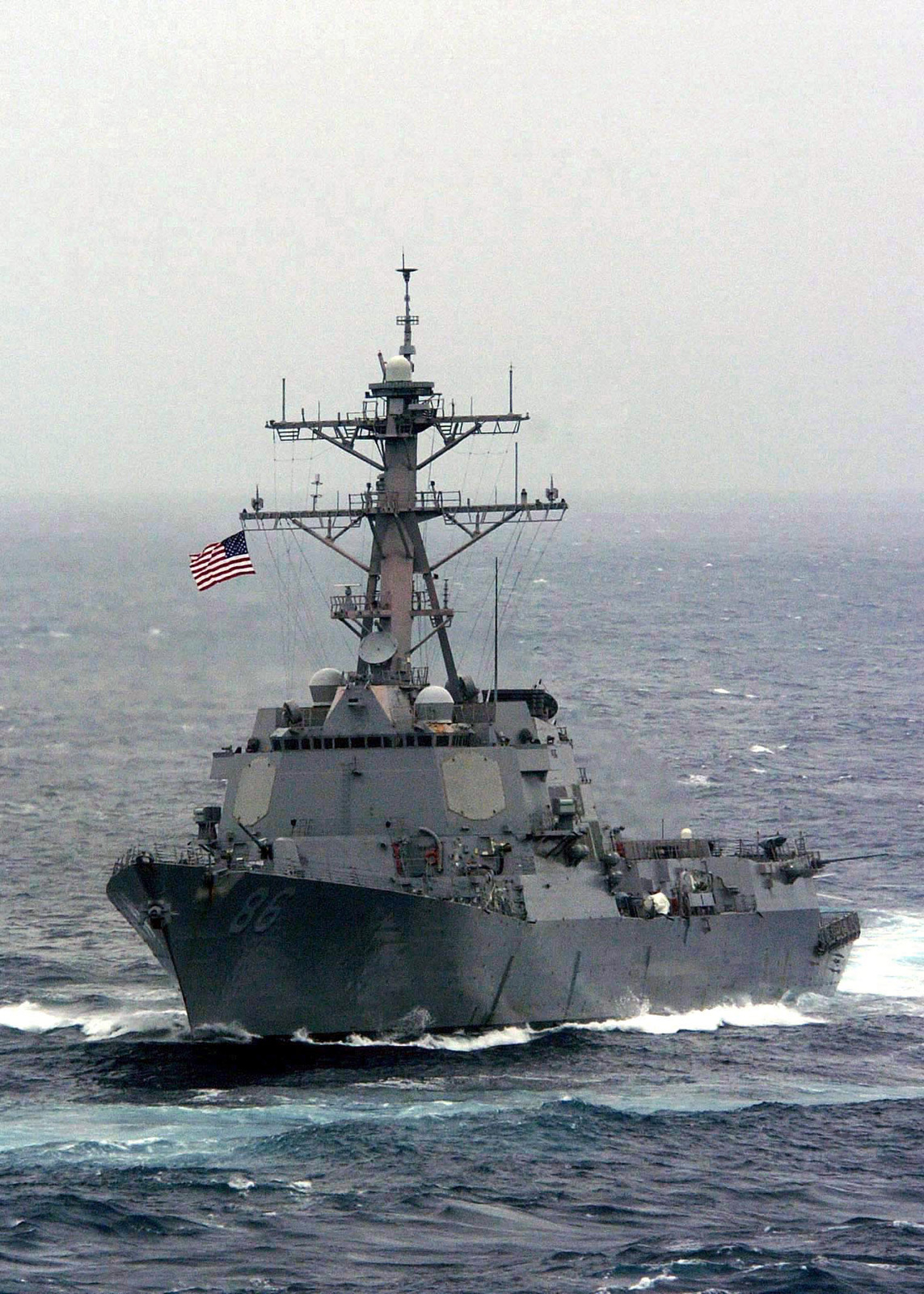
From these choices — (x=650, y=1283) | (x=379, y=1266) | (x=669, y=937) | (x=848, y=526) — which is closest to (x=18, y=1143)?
(x=379, y=1266)

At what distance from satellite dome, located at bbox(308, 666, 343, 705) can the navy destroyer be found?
9 cm

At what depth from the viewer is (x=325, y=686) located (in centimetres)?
3678

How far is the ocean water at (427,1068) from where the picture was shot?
76.3ft

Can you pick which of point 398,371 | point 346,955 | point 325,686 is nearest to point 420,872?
point 346,955

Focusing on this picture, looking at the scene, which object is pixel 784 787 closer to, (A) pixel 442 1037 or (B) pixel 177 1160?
(A) pixel 442 1037

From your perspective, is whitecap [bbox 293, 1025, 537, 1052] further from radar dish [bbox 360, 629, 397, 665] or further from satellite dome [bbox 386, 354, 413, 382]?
satellite dome [bbox 386, 354, 413, 382]

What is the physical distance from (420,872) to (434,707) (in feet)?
10.7

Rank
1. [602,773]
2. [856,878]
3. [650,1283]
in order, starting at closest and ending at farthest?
[650,1283], [856,878], [602,773]

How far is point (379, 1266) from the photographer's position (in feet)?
74.3

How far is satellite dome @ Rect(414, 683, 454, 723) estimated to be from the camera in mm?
35594

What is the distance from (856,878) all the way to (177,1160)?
2141 cm

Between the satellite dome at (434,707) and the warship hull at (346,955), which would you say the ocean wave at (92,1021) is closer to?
the warship hull at (346,955)

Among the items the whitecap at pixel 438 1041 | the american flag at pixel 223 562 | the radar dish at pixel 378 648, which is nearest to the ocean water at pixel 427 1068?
the whitecap at pixel 438 1041

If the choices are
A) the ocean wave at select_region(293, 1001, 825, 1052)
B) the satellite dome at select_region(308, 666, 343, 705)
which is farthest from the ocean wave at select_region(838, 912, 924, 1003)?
the satellite dome at select_region(308, 666, 343, 705)
